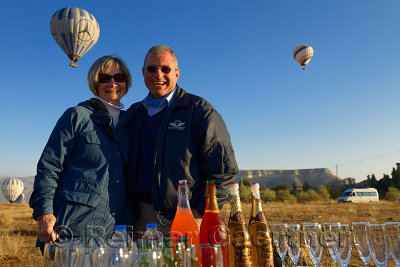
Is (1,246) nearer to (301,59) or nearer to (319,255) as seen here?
(319,255)

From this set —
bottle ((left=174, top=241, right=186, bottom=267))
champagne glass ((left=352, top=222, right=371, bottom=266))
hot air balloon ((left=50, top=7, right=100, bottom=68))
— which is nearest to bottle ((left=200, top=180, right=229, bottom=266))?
bottle ((left=174, top=241, right=186, bottom=267))

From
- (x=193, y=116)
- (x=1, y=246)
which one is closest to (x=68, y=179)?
(x=193, y=116)

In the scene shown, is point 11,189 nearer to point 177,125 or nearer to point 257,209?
point 177,125

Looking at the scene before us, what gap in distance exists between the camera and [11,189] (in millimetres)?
49219

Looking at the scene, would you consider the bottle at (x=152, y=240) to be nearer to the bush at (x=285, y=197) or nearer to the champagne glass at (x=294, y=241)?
the champagne glass at (x=294, y=241)

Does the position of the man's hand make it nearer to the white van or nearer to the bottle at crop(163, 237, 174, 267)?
the bottle at crop(163, 237, 174, 267)

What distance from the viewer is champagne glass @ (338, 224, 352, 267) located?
1603mm

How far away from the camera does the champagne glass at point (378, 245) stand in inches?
60.7

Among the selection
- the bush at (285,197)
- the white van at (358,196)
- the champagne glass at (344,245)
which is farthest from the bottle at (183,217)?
the white van at (358,196)

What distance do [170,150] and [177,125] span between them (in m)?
0.20

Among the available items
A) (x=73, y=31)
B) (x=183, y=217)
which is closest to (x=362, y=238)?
(x=183, y=217)

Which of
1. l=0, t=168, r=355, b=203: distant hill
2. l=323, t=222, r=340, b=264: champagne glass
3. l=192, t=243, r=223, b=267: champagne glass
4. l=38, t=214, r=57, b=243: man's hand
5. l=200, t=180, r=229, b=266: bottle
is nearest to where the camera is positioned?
l=192, t=243, r=223, b=267: champagne glass

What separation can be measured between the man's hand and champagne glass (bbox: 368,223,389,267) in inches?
70.9

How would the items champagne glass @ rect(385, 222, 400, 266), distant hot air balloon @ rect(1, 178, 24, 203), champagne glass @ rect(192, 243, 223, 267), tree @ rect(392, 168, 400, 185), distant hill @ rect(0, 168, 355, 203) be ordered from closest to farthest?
champagne glass @ rect(192, 243, 223, 267) < champagne glass @ rect(385, 222, 400, 266) < distant hot air balloon @ rect(1, 178, 24, 203) < tree @ rect(392, 168, 400, 185) < distant hill @ rect(0, 168, 355, 203)
